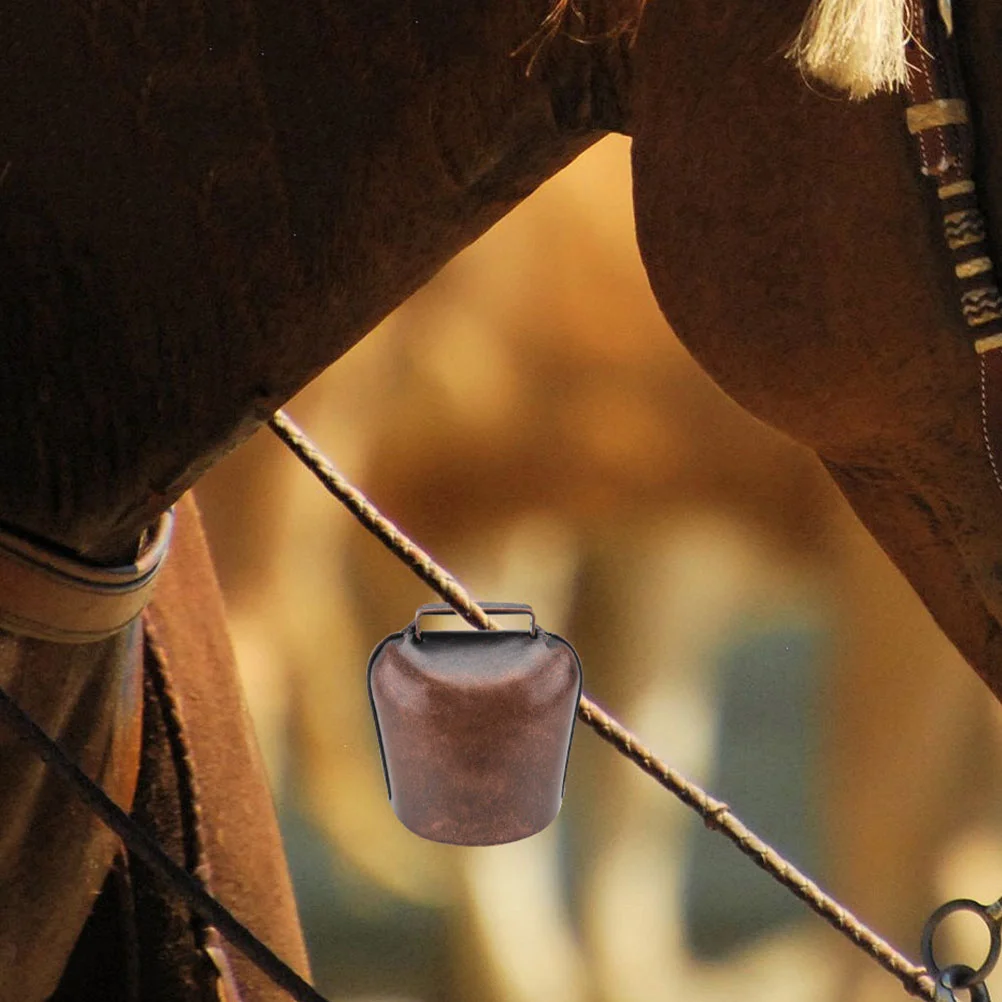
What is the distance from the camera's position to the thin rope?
35.6 inches

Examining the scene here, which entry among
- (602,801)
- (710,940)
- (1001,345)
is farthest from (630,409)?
(1001,345)

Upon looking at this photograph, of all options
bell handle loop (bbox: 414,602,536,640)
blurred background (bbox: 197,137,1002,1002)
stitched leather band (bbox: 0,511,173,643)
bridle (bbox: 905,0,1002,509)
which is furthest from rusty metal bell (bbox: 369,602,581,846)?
blurred background (bbox: 197,137,1002,1002)

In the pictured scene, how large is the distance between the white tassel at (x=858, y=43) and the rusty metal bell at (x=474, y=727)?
39cm

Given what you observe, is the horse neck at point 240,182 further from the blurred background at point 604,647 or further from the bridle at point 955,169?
the blurred background at point 604,647

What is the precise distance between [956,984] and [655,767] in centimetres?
28

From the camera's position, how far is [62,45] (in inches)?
27.4

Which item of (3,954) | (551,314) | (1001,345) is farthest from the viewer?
(551,314)

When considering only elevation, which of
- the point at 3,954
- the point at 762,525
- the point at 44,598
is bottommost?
the point at 762,525

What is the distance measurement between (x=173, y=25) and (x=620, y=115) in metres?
0.22

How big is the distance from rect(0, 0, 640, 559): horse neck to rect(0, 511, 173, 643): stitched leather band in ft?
A: 0.09

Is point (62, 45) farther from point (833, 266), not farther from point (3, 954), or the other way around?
point (3, 954)

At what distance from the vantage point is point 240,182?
695mm

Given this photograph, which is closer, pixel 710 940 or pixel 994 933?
pixel 994 933

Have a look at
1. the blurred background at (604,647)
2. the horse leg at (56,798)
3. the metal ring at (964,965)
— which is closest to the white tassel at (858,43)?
the metal ring at (964,965)
